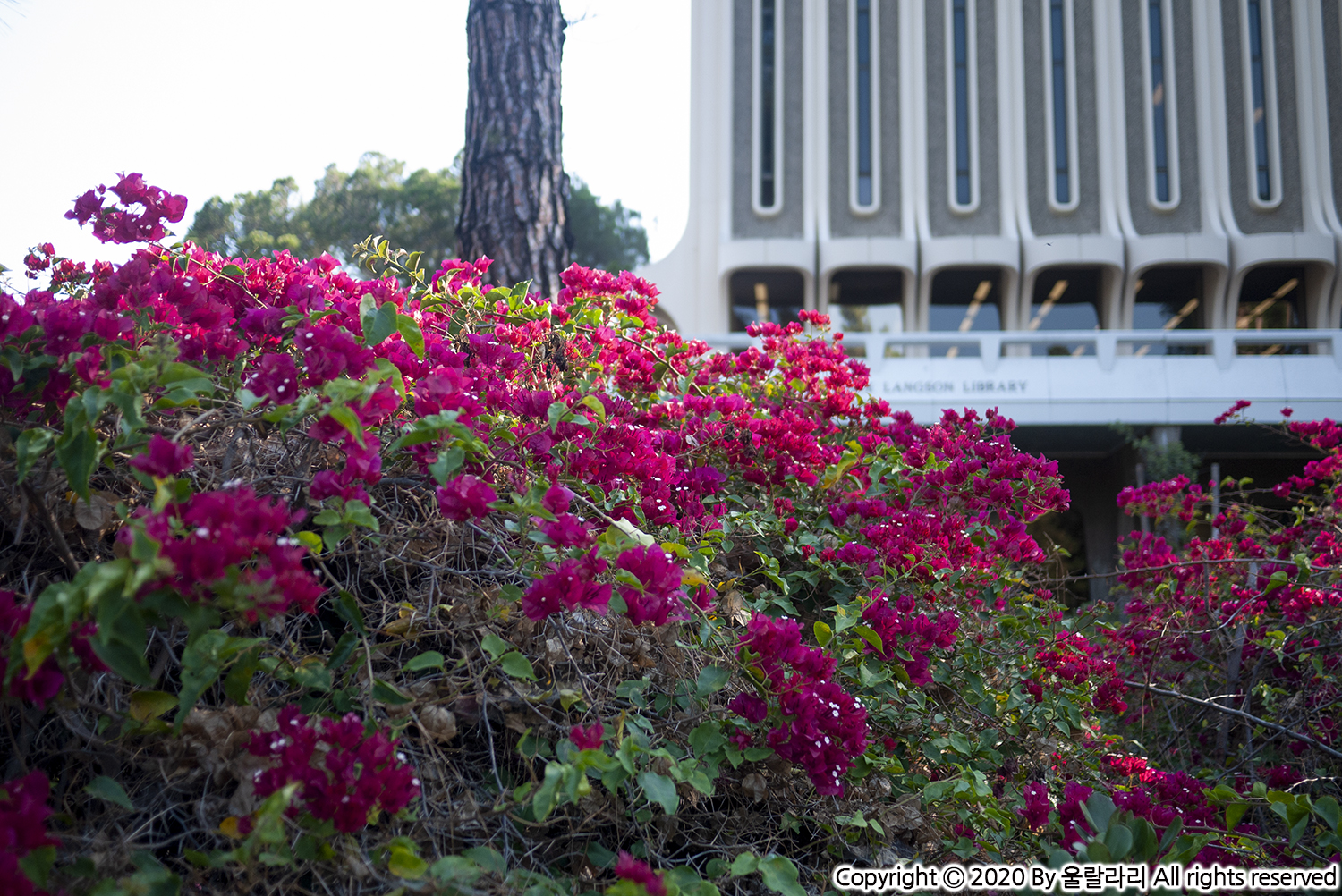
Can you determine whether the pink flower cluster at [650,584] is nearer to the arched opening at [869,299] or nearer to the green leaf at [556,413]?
the green leaf at [556,413]

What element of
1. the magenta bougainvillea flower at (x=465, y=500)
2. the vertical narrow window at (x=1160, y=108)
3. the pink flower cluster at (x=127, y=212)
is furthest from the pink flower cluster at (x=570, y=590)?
the vertical narrow window at (x=1160, y=108)

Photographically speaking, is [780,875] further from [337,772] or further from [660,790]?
[337,772]

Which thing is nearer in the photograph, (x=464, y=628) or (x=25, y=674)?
(x=25, y=674)

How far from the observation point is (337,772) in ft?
3.25

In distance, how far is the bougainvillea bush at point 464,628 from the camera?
3.30ft

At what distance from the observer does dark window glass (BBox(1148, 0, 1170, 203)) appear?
1573 centimetres

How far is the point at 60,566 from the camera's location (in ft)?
4.60

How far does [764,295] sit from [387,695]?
1672 cm

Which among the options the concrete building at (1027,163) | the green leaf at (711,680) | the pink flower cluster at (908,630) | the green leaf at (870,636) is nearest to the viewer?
the green leaf at (711,680)

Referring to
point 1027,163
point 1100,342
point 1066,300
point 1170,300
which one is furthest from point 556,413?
point 1170,300

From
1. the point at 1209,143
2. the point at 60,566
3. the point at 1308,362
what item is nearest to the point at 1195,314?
the point at 1209,143

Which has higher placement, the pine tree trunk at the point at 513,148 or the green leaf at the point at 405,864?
the pine tree trunk at the point at 513,148

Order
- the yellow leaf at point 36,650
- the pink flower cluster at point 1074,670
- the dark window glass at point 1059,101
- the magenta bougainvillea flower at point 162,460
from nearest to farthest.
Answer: the yellow leaf at point 36,650, the magenta bougainvillea flower at point 162,460, the pink flower cluster at point 1074,670, the dark window glass at point 1059,101

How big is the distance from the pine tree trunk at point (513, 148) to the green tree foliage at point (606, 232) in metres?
21.9
